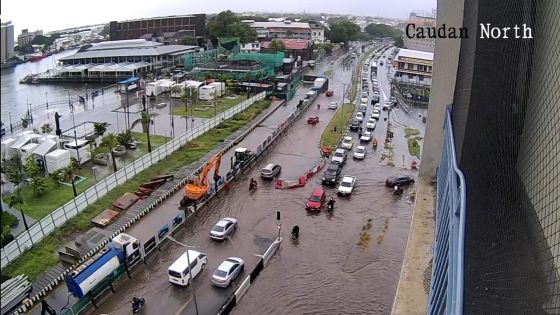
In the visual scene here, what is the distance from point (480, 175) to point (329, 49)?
2989 centimetres

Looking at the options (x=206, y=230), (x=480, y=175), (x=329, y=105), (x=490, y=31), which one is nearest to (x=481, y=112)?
(x=480, y=175)

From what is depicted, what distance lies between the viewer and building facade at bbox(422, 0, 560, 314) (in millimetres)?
3461

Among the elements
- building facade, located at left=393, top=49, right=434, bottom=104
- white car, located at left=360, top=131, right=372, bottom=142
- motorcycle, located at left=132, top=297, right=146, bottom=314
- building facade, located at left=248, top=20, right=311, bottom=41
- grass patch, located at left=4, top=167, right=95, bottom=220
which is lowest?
motorcycle, located at left=132, top=297, right=146, bottom=314

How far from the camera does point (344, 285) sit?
22.0 ft

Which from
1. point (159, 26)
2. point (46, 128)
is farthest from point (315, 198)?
point (159, 26)

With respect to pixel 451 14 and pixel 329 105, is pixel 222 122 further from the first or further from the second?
pixel 451 14

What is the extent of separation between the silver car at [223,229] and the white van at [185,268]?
784mm

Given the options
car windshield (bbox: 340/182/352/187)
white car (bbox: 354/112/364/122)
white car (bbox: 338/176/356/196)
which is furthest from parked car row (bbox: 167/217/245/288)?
white car (bbox: 354/112/364/122)

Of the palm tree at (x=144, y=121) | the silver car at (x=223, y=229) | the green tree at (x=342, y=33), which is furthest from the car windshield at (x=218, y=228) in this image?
the green tree at (x=342, y=33)

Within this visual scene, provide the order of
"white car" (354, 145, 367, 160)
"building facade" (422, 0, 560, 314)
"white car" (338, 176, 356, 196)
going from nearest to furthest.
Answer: "building facade" (422, 0, 560, 314) < "white car" (338, 176, 356, 196) < "white car" (354, 145, 367, 160)

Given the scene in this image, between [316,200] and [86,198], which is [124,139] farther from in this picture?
[316,200]

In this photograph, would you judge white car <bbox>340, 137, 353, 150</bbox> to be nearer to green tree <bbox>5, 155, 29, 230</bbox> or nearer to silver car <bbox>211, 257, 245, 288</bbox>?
silver car <bbox>211, 257, 245, 288</bbox>

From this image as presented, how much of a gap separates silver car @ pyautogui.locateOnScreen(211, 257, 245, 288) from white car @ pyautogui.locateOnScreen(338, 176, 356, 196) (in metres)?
3.43

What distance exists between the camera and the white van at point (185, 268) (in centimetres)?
657
